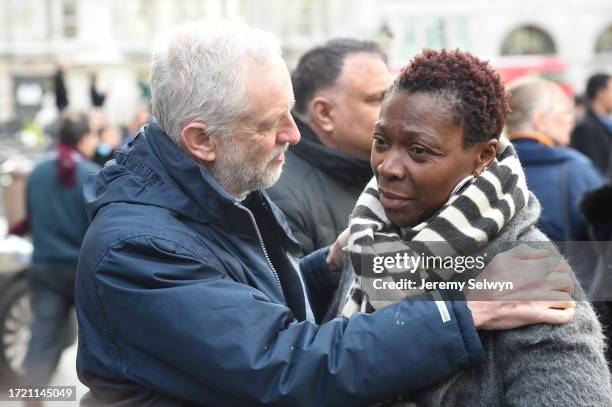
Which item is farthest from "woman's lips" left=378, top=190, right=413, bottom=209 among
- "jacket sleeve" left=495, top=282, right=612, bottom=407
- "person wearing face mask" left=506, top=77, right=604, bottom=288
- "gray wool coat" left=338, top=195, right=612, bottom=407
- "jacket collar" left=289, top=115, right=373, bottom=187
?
"person wearing face mask" left=506, top=77, right=604, bottom=288

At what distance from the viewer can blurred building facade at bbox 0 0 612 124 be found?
1544 inches

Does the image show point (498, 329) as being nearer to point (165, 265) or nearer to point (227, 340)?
point (227, 340)

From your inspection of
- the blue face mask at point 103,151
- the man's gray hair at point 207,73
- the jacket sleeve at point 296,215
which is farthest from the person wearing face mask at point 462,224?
the blue face mask at point 103,151

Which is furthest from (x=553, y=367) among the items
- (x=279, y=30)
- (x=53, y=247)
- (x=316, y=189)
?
(x=279, y=30)

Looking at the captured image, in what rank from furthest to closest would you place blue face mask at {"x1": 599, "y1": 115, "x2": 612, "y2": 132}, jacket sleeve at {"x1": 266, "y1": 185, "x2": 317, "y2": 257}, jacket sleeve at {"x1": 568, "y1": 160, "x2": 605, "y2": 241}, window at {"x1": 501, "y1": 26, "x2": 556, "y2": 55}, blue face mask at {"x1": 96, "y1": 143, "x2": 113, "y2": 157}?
window at {"x1": 501, "y1": 26, "x2": 556, "y2": 55} → blue face mask at {"x1": 599, "y1": 115, "x2": 612, "y2": 132} → blue face mask at {"x1": 96, "y1": 143, "x2": 113, "y2": 157} → jacket sleeve at {"x1": 568, "y1": 160, "x2": 605, "y2": 241} → jacket sleeve at {"x1": 266, "y1": 185, "x2": 317, "y2": 257}

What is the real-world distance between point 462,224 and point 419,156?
0.62 feet

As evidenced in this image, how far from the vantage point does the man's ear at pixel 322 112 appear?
3.61m

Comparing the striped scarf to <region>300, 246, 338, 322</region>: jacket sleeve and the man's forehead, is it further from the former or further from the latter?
the man's forehead

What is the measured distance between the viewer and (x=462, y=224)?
1.92m

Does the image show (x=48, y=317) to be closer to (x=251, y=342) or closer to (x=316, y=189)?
(x=316, y=189)

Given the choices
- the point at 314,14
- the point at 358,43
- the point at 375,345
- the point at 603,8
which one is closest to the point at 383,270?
the point at 375,345

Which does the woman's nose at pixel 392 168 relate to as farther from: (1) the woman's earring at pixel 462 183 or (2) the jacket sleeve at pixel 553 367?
(2) the jacket sleeve at pixel 553 367

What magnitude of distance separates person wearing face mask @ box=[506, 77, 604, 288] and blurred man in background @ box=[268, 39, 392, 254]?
946 mm

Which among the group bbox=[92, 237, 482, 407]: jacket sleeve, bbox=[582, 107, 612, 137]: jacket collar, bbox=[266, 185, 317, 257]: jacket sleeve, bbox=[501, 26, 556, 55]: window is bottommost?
bbox=[501, 26, 556, 55]: window
